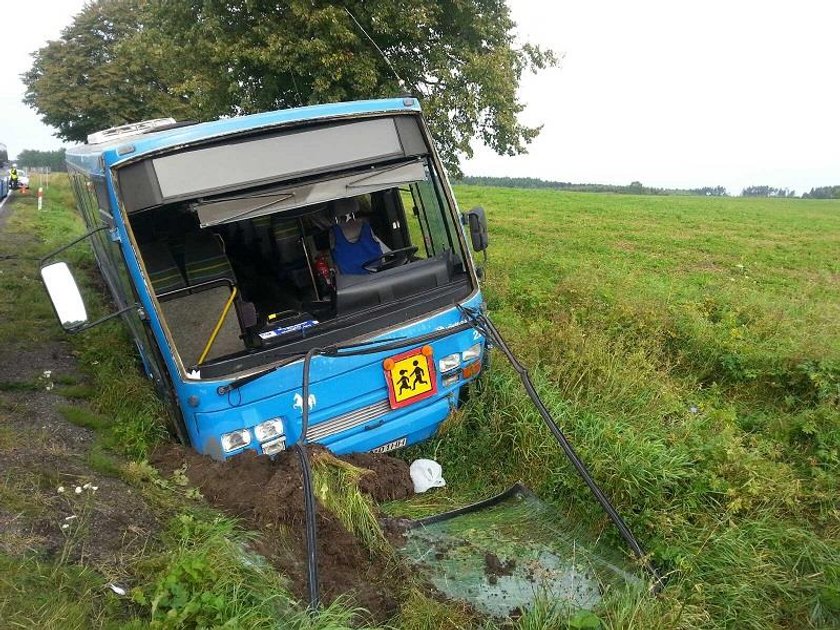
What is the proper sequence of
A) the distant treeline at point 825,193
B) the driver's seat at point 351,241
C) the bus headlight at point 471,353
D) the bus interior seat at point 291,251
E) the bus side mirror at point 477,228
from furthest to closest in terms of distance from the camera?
the distant treeline at point 825,193 < the bus interior seat at point 291,251 < the driver's seat at point 351,241 < the bus side mirror at point 477,228 < the bus headlight at point 471,353

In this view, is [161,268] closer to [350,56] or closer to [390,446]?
[390,446]

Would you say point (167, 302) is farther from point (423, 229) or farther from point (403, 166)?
point (423, 229)

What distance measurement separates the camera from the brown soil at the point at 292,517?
3340 mm

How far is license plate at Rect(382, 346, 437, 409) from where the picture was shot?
14.0 ft

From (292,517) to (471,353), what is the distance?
74.1 inches

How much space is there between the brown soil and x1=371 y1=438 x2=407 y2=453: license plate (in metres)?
0.16

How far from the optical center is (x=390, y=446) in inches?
178

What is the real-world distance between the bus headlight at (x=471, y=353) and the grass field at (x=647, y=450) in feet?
1.40

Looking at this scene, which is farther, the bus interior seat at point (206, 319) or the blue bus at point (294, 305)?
the bus interior seat at point (206, 319)

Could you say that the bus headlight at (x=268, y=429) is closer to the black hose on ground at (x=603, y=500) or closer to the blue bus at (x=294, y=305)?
the blue bus at (x=294, y=305)

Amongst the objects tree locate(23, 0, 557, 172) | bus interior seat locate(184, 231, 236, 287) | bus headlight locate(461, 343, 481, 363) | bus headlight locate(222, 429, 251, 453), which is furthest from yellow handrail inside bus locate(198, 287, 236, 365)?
tree locate(23, 0, 557, 172)

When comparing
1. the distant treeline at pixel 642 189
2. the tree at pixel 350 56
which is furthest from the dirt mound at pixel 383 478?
the distant treeline at pixel 642 189

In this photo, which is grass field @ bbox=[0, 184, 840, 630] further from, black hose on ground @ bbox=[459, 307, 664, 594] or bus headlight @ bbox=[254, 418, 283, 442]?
bus headlight @ bbox=[254, 418, 283, 442]

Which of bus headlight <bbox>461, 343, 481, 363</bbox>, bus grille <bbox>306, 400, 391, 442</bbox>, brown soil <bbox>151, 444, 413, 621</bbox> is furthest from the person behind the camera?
bus headlight <bbox>461, 343, 481, 363</bbox>
